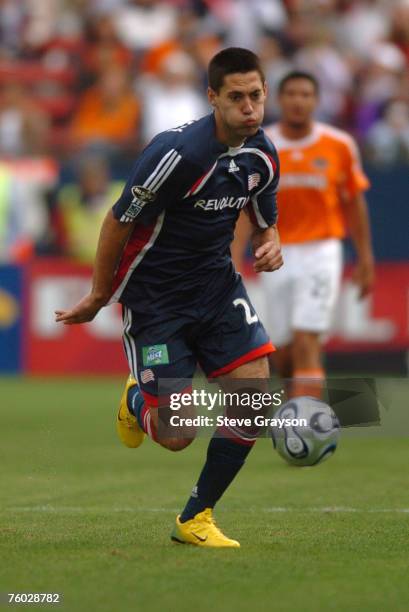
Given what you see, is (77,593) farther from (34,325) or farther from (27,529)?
(34,325)

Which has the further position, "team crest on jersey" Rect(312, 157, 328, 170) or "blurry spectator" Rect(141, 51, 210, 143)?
"blurry spectator" Rect(141, 51, 210, 143)

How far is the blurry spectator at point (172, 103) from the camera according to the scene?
17.4 meters

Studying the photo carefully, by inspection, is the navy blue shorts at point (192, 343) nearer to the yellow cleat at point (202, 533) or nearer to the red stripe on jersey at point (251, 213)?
the red stripe on jersey at point (251, 213)

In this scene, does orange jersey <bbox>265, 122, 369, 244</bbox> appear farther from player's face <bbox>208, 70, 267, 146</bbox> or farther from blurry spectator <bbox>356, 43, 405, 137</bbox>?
blurry spectator <bbox>356, 43, 405, 137</bbox>

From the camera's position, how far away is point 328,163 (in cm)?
1027

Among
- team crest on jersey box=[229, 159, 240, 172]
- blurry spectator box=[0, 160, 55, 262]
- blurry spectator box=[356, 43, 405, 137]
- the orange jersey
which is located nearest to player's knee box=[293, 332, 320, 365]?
the orange jersey

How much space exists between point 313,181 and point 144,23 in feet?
32.6

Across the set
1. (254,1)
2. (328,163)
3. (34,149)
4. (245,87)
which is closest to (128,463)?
(328,163)

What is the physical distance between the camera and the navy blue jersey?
19.9ft

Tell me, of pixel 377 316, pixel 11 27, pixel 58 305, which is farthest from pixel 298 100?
pixel 11 27

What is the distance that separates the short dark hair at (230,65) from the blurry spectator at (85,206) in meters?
10.1

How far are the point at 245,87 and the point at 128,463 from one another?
4242 mm

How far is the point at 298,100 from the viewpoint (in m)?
10.0

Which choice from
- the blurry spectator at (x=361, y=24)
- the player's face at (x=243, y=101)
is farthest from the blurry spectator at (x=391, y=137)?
the player's face at (x=243, y=101)
